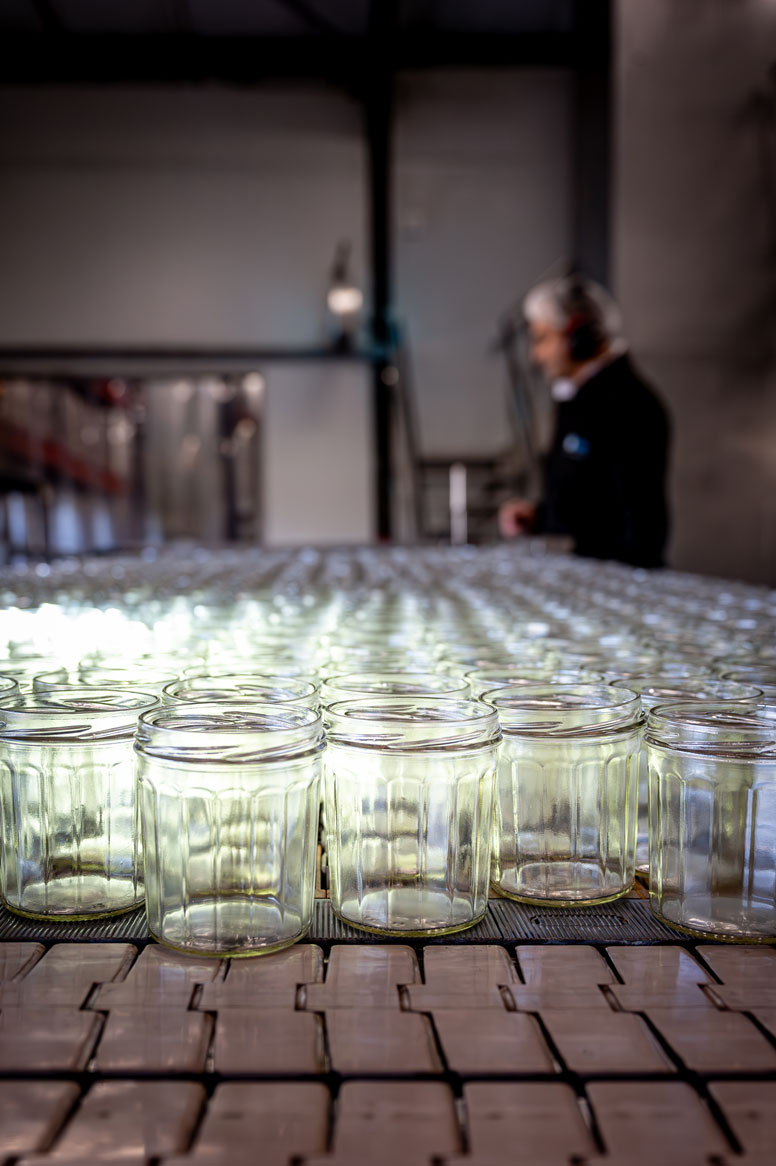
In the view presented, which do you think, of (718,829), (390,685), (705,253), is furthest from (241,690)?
(705,253)

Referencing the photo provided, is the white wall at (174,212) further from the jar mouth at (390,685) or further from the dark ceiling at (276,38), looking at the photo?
the jar mouth at (390,685)

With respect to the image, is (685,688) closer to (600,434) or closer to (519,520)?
(600,434)

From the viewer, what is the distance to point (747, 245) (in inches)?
249

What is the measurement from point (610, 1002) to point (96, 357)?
8.60 m

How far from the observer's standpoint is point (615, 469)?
4016 millimetres

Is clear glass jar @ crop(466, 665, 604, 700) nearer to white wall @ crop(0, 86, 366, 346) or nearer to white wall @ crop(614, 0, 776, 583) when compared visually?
white wall @ crop(614, 0, 776, 583)

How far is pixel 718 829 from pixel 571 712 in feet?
0.39

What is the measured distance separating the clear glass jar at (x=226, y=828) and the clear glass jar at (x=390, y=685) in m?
0.11

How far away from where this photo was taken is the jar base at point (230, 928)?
0.58 m

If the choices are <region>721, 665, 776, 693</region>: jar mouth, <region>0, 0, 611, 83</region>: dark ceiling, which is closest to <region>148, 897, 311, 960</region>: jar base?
<region>721, 665, 776, 693</region>: jar mouth

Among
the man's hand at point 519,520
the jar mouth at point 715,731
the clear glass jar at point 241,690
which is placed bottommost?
the man's hand at point 519,520

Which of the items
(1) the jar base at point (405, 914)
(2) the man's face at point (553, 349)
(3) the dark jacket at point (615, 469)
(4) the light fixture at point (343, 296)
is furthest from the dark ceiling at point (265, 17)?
(1) the jar base at point (405, 914)

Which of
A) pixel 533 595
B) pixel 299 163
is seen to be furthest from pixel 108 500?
pixel 533 595

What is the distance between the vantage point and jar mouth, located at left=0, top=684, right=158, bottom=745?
0.65 meters
